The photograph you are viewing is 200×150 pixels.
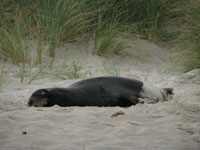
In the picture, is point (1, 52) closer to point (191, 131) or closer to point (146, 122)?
point (146, 122)

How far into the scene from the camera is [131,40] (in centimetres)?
671

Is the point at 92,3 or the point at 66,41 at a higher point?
the point at 92,3

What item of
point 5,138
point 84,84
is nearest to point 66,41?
point 84,84

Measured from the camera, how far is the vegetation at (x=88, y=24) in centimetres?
543

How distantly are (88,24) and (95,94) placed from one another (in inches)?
128

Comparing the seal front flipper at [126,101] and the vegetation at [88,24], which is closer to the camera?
the seal front flipper at [126,101]

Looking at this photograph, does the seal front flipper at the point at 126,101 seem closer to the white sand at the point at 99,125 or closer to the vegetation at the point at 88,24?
the white sand at the point at 99,125

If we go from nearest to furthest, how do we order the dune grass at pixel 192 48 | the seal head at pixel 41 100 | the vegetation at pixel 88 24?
the seal head at pixel 41 100 → the dune grass at pixel 192 48 → the vegetation at pixel 88 24

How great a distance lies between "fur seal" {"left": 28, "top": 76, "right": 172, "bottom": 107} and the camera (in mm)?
3439

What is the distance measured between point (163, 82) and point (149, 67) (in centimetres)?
142

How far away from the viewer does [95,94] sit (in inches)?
138

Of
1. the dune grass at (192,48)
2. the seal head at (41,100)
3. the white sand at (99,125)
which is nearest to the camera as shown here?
the white sand at (99,125)

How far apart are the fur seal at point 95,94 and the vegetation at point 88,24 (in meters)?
1.40

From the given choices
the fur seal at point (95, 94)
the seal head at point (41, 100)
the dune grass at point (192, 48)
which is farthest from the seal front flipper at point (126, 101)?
the dune grass at point (192, 48)
